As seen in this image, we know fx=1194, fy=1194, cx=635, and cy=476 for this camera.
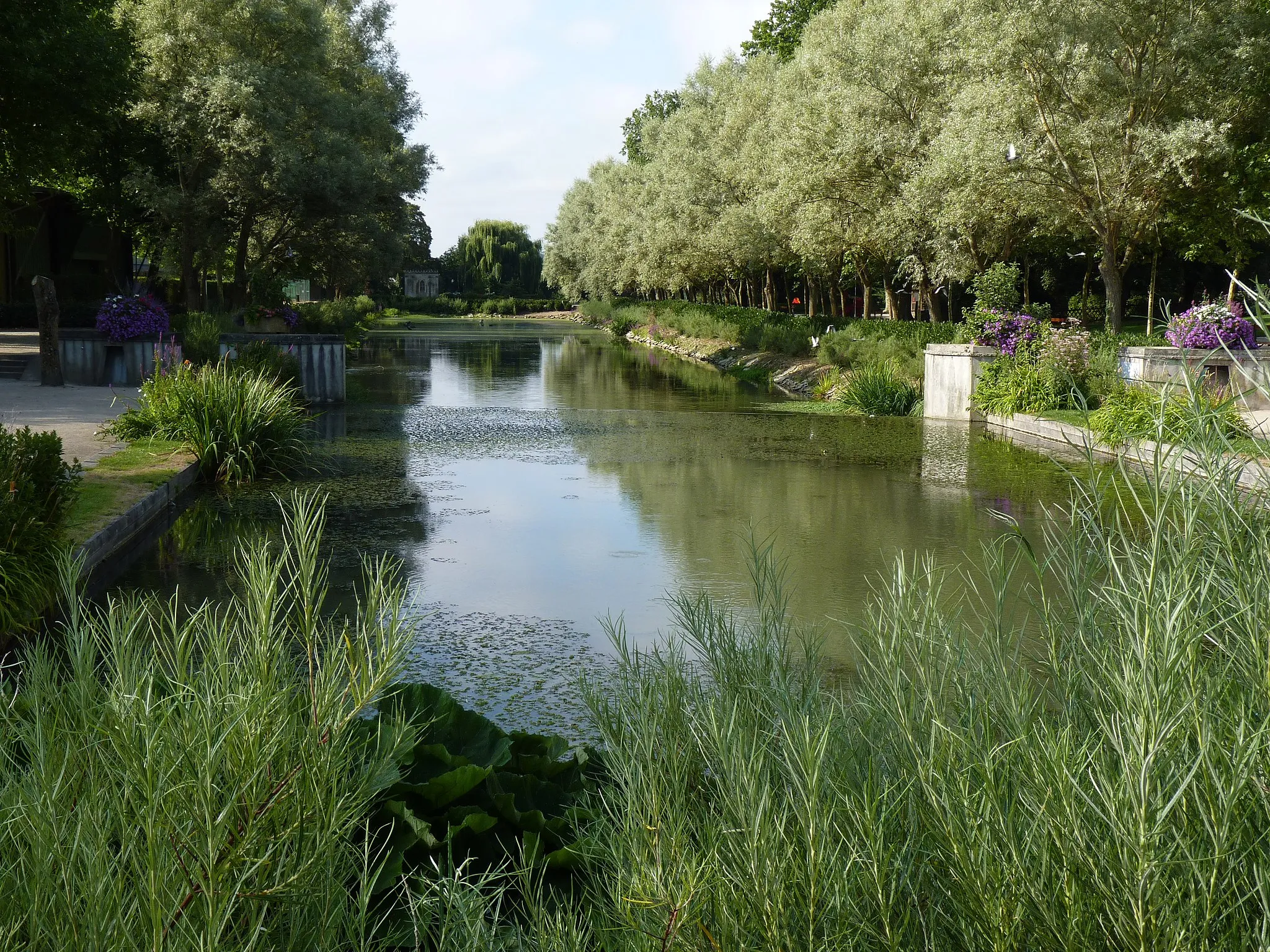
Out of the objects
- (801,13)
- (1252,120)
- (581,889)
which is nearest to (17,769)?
(581,889)

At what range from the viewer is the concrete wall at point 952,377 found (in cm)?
1888

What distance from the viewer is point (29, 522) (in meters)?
6.42

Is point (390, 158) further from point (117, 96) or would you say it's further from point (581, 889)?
point (581, 889)

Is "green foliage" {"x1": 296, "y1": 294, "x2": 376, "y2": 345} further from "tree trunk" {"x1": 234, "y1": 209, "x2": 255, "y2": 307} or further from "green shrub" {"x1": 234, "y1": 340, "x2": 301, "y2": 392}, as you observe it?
"green shrub" {"x1": 234, "y1": 340, "x2": 301, "y2": 392}

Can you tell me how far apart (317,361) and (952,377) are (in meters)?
10.7

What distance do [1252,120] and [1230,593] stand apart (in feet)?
100

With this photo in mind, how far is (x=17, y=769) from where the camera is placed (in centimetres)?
281

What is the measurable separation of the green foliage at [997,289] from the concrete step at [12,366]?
55.1 feet

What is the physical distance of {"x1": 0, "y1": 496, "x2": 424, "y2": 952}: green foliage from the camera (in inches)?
77.4

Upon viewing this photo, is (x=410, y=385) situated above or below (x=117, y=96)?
below

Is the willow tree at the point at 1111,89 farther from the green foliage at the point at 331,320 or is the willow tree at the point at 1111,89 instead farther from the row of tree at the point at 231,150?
the row of tree at the point at 231,150

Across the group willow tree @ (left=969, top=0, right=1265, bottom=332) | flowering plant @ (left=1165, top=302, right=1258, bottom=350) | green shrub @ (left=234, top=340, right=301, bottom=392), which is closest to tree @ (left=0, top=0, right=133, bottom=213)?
green shrub @ (left=234, top=340, right=301, bottom=392)

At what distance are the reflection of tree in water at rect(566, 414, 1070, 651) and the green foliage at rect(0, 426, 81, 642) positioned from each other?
376 cm

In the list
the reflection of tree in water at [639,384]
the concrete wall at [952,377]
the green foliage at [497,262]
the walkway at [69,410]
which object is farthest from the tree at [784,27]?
the green foliage at [497,262]
